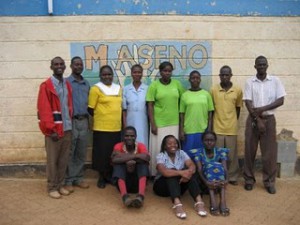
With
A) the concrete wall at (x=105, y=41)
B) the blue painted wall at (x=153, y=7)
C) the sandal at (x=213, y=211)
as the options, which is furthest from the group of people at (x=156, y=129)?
the blue painted wall at (x=153, y=7)

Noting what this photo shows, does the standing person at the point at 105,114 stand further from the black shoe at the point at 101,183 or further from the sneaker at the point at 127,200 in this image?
the sneaker at the point at 127,200

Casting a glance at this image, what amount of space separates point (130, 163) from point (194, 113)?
3.73ft

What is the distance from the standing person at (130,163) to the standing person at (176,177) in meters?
0.22

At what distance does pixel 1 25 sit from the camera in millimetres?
5777

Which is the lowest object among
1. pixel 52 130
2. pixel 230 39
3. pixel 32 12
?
pixel 52 130

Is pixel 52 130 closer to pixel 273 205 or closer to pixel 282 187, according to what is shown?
pixel 273 205

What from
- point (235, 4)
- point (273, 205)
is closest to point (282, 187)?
point (273, 205)

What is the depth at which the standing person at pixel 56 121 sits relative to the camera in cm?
486

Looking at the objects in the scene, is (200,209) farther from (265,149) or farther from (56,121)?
(56,121)

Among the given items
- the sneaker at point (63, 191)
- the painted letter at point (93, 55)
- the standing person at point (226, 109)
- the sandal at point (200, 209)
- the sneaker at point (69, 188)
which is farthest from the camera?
the painted letter at point (93, 55)

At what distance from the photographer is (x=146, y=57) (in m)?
5.99

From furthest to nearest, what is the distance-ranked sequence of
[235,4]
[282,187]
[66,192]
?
[235,4] → [282,187] → [66,192]

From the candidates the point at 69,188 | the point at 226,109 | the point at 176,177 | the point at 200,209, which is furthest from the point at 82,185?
the point at 226,109

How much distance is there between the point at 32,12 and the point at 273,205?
4.26 m
